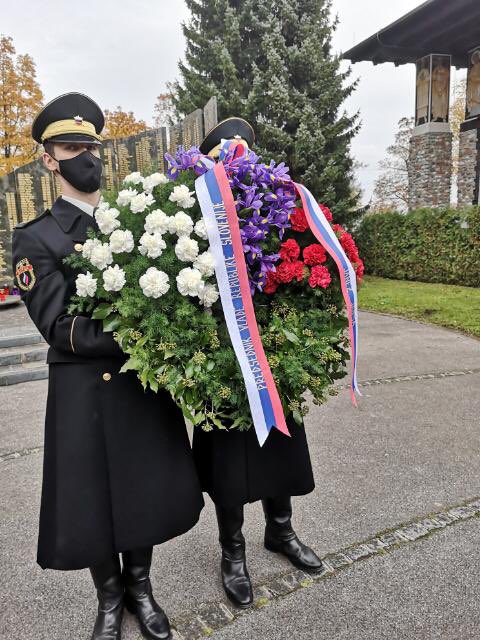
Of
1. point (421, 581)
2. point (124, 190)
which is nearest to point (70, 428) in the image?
point (124, 190)

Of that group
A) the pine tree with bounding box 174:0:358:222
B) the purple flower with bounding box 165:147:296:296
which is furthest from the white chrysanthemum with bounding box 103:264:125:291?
the pine tree with bounding box 174:0:358:222

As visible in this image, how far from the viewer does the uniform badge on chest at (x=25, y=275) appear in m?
1.85

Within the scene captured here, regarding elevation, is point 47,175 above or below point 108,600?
above

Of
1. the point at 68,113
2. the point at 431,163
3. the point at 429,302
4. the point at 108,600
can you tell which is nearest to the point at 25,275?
the point at 68,113

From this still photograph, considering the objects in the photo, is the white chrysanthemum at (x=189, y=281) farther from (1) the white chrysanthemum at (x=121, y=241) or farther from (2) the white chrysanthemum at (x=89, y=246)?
→ (2) the white chrysanthemum at (x=89, y=246)

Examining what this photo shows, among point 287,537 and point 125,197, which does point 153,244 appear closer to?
point 125,197

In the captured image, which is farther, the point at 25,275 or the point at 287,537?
the point at 287,537

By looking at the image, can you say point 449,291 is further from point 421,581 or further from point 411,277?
point 421,581

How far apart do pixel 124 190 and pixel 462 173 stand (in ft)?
65.4

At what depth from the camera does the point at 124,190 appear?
189cm

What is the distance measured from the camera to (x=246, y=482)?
7.09 feet

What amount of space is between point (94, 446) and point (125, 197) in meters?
0.89

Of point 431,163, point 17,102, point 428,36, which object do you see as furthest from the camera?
point 431,163

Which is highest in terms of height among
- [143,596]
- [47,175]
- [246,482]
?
[47,175]
